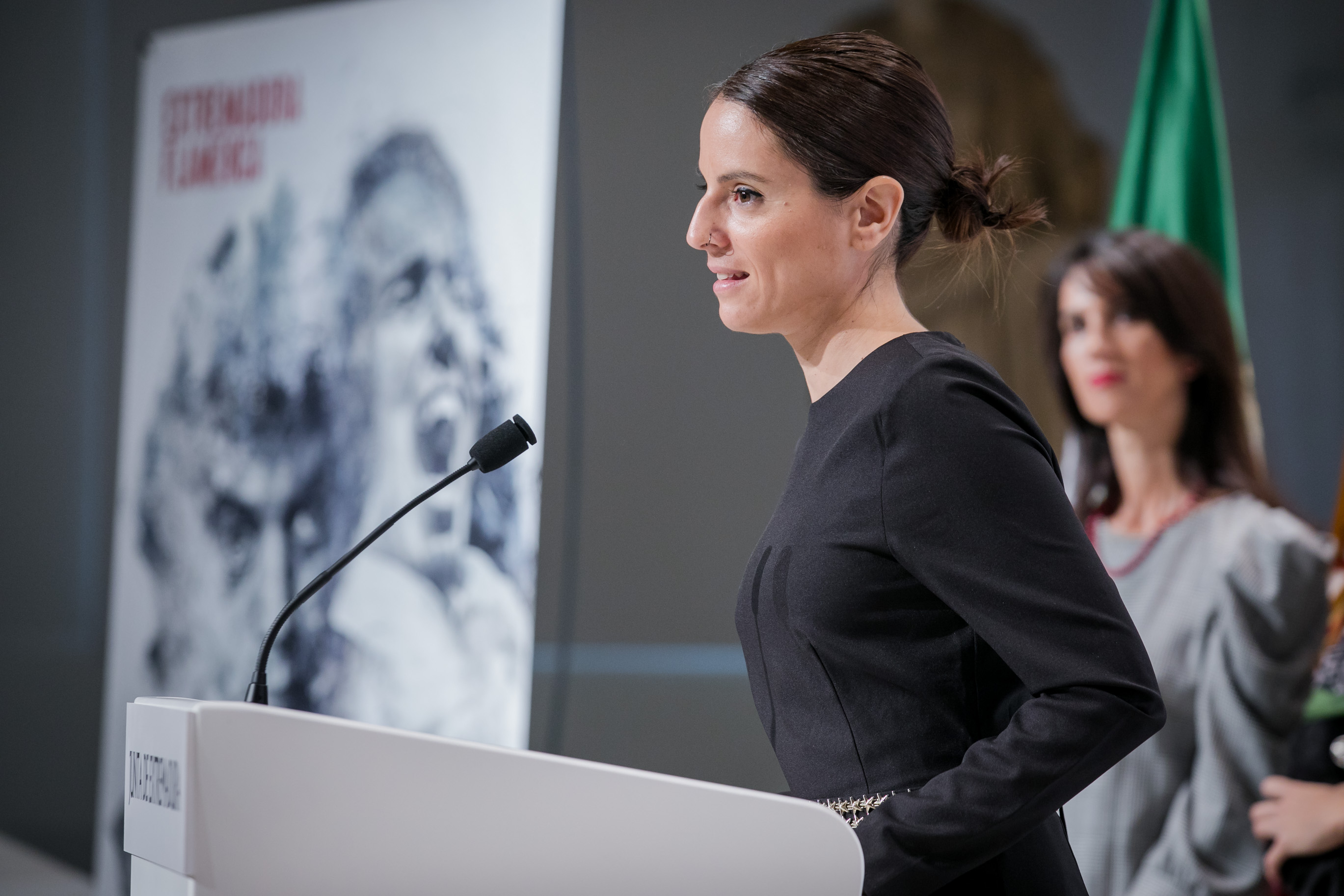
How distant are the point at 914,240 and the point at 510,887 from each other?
687 mm

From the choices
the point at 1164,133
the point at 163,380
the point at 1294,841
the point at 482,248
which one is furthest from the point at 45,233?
the point at 1294,841

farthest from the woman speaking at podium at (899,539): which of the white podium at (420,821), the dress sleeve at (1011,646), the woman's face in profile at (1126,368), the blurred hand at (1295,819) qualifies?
the blurred hand at (1295,819)

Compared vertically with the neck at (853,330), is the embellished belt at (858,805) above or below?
below

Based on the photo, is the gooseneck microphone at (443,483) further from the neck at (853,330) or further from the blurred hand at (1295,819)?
the blurred hand at (1295,819)

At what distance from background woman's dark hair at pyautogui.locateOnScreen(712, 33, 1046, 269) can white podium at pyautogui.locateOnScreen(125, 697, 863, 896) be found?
0.55m

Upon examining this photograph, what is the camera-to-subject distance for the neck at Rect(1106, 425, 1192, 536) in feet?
8.02

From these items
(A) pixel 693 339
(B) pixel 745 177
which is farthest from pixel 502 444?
(A) pixel 693 339

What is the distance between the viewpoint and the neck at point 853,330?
108cm

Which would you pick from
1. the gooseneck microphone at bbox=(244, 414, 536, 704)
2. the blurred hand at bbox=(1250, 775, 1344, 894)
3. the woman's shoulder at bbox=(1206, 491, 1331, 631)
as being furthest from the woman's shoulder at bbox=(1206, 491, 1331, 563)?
the gooseneck microphone at bbox=(244, 414, 536, 704)

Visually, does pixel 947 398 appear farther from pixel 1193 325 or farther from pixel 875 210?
pixel 1193 325

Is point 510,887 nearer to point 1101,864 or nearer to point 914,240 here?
point 914,240

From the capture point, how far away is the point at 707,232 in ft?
3.64

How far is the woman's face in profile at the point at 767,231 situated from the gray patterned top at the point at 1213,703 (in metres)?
1.52

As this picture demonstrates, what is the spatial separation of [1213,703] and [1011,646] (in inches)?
65.9
